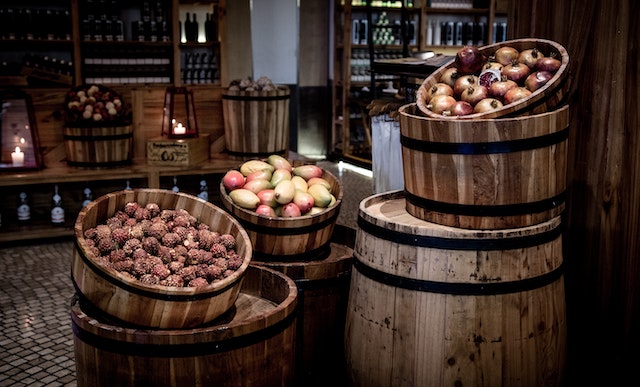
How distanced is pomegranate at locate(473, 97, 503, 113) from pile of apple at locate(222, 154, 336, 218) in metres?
0.85

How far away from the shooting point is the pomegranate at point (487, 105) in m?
2.23

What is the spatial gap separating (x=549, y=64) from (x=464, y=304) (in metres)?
0.93

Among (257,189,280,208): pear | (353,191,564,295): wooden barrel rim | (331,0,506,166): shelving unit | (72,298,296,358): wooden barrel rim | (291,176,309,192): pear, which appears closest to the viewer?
(72,298,296,358): wooden barrel rim

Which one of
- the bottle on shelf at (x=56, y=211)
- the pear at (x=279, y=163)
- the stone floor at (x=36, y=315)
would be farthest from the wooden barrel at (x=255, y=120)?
the pear at (x=279, y=163)

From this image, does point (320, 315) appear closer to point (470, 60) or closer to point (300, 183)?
point (300, 183)

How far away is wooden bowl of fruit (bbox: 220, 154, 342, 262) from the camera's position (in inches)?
106

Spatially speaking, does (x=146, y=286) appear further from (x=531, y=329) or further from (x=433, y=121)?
(x=531, y=329)

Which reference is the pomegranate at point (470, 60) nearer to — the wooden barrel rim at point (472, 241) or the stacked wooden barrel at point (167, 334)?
the wooden barrel rim at point (472, 241)

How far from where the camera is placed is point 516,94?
2.28 metres

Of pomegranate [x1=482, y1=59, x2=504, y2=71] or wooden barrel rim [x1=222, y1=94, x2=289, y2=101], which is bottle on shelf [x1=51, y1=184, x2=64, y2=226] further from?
pomegranate [x1=482, y1=59, x2=504, y2=71]

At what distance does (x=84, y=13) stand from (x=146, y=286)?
243 inches

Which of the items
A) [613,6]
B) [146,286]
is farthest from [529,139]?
[146,286]

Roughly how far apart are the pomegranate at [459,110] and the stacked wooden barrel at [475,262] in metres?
0.15

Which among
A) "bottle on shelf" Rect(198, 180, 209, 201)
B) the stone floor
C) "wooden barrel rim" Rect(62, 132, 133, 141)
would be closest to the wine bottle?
"bottle on shelf" Rect(198, 180, 209, 201)
